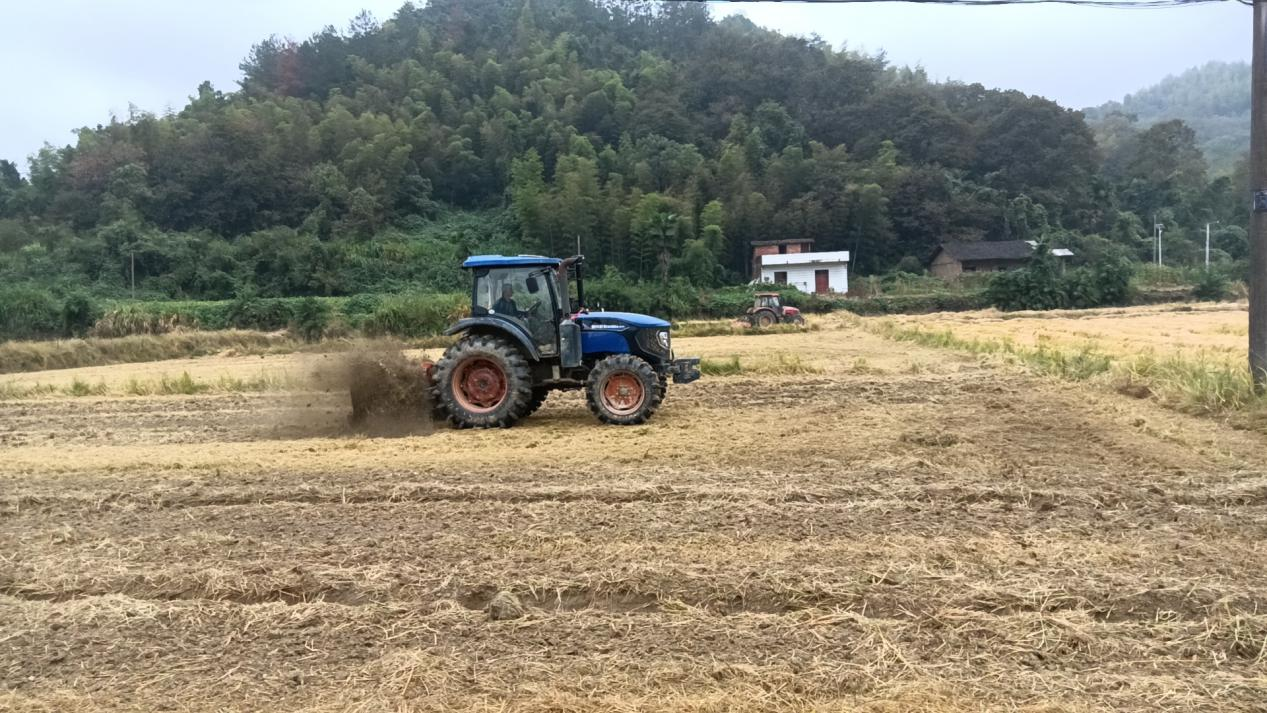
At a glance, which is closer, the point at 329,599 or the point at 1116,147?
the point at 329,599

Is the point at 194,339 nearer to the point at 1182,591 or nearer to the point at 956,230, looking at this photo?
the point at 1182,591

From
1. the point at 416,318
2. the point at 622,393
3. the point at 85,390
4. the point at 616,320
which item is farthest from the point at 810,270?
the point at 622,393

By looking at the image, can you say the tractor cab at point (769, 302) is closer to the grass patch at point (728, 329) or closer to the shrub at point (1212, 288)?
the grass patch at point (728, 329)

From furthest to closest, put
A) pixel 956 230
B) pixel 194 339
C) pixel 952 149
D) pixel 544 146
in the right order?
pixel 952 149
pixel 544 146
pixel 956 230
pixel 194 339

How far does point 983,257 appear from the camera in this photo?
53969 mm

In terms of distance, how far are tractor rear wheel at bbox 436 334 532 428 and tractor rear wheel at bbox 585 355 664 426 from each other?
0.75 meters

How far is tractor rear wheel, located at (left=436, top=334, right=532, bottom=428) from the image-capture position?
9.21m

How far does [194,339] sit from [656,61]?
219ft

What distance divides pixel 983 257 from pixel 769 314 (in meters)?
29.2

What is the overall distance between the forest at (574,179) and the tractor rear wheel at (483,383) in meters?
34.7

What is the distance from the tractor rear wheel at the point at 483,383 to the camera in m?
9.21

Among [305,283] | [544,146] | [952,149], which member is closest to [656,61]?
[544,146]

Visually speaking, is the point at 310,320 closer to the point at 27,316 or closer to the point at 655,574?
Result: the point at 27,316

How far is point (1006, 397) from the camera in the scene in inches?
413
